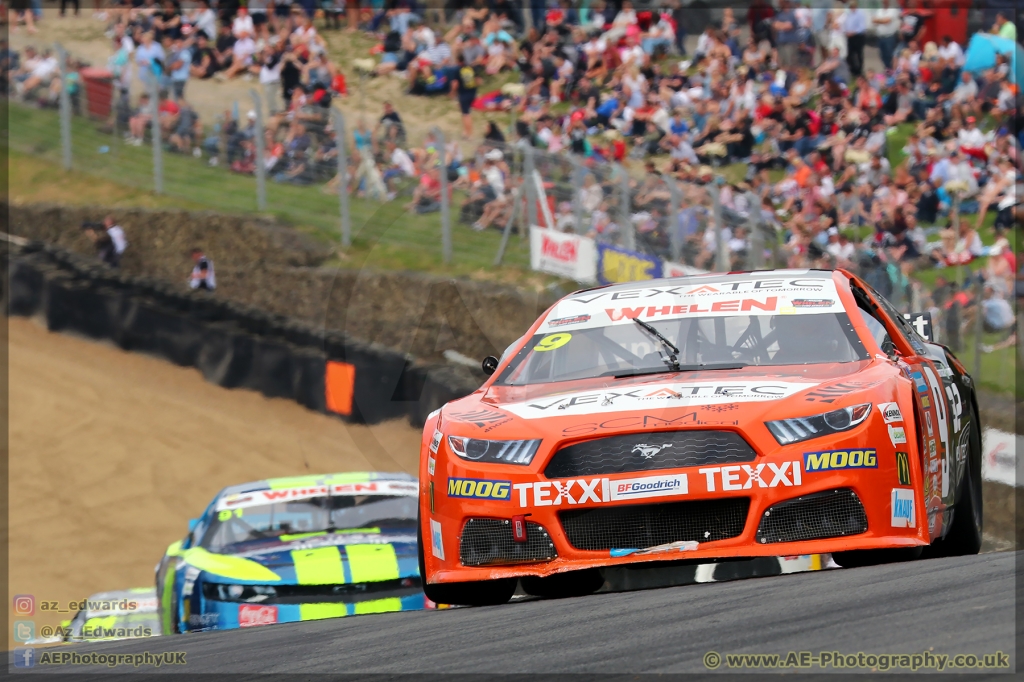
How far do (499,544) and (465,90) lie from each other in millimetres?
16752

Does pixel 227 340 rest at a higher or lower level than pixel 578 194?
lower

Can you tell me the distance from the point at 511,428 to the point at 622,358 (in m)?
0.94

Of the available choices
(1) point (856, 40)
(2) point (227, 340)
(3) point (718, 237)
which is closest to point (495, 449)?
(3) point (718, 237)

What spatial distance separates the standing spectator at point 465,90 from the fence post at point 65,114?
577cm

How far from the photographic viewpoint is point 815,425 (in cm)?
490

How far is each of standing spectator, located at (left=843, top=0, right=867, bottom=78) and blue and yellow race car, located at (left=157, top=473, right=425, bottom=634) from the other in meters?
11.4

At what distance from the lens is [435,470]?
5.41m

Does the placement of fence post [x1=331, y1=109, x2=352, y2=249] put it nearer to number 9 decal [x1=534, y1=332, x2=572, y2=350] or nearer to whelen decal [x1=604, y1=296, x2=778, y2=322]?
number 9 decal [x1=534, y1=332, x2=572, y2=350]

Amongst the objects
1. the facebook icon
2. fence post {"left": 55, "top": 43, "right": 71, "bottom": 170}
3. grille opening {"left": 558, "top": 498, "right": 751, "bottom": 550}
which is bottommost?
fence post {"left": 55, "top": 43, "right": 71, "bottom": 170}

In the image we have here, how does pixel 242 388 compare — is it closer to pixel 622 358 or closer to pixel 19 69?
pixel 19 69

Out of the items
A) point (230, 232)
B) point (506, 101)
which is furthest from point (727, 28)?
point (230, 232)

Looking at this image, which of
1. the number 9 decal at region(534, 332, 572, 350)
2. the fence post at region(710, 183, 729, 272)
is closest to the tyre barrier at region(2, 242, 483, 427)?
the fence post at region(710, 183, 729, 272)

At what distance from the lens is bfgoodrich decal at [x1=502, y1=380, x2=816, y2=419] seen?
5.02m

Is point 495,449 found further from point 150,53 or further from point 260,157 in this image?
point 150,53
